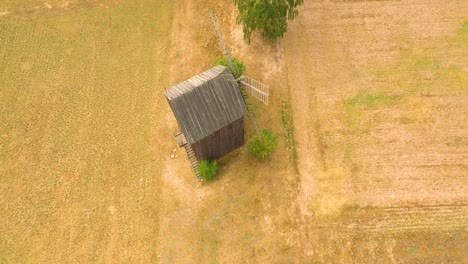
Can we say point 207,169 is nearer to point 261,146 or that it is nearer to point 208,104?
point 261,146

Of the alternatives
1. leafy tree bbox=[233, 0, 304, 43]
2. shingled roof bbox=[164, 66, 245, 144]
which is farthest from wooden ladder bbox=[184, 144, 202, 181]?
leafy tree bbox=[233, 0, 304, 43]

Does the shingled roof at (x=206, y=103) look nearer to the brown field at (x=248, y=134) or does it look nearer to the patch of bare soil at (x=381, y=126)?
the brown field at (x=248, y=134)

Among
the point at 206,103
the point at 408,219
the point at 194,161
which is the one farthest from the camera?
the point at 194,161

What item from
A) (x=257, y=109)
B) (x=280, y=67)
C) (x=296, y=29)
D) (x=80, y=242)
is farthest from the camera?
(x=296, y=29)

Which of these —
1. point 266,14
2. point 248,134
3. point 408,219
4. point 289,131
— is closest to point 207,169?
point 248,134

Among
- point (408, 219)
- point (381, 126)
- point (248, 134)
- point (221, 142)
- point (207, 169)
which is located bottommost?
point (408, 219)

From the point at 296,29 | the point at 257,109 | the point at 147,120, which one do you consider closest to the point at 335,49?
the point at 296,29

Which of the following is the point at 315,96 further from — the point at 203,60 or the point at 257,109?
the point at 203,60
